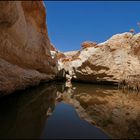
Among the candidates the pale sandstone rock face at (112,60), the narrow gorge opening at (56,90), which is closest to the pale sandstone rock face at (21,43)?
the narrow gorge opening at (56,90)

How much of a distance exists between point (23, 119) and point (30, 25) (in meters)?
6.45

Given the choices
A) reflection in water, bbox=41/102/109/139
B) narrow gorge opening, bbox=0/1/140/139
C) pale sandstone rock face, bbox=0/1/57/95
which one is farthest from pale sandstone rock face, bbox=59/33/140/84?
reflection in water, bbox=41/102/109/139

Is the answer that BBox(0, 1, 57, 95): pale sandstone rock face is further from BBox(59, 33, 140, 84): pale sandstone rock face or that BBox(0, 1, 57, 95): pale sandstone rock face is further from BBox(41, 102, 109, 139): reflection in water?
BBox(59, 33, 140, 84): pale sandstone rock face

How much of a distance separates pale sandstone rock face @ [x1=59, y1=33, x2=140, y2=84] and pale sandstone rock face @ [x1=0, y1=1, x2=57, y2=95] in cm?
371

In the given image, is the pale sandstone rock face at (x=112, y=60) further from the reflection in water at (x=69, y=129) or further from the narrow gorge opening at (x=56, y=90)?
the reflection in water at (x=69, y=129)

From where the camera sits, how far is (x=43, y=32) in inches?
435

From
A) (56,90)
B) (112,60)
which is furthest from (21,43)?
(112,60)

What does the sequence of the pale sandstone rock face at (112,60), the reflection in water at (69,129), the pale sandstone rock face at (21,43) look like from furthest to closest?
the pale sandstone rock face at (112,60) < the pale sandstone rock face at (21,43) < the reflection in water at (69,129)

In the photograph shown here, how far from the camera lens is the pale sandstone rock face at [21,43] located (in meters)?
5.28

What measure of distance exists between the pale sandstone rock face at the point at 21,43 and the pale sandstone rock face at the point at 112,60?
12.2ft

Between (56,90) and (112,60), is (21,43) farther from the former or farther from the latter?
(112,60)

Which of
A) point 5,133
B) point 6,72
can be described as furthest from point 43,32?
point 5,133

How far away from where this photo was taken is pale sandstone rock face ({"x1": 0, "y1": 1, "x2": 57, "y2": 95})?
17.3 feet

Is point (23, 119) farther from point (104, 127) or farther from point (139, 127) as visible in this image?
point (139, 127)
